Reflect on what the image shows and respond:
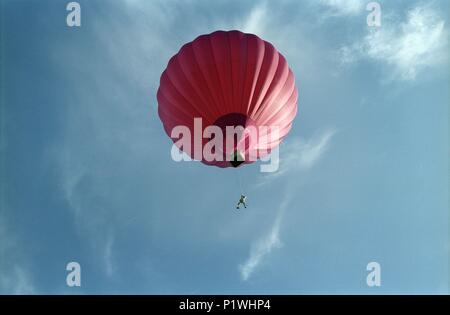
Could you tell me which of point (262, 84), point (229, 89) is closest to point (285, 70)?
point (262, 84)

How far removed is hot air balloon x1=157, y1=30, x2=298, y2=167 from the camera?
1009cm

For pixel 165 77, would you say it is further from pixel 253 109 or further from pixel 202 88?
pixel 253 109

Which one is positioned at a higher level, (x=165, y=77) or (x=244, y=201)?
(x=165, y=77)

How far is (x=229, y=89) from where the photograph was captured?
10.1 meters

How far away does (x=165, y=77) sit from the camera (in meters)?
10.8

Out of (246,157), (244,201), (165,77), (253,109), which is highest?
(165,77)

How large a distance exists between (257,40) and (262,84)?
3.99 feet

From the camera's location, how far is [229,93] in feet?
33.1

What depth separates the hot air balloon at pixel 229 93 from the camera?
33.1 feet

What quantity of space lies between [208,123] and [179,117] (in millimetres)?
825

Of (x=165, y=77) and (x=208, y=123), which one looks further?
(x=165, y=77)

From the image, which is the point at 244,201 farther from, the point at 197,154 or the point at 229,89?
the point at 229,89

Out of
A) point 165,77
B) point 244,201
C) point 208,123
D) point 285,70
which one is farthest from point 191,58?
point 244,201

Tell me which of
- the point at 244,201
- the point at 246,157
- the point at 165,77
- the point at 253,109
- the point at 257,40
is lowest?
the point at 244,201
